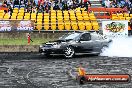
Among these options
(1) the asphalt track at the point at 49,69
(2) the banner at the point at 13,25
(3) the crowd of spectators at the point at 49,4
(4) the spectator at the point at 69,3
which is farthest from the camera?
(4) the spectator at the point at 69,3

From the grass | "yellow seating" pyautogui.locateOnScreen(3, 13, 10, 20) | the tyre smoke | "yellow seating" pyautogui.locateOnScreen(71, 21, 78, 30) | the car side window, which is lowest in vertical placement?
the tyre smoke

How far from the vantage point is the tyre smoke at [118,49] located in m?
25.8

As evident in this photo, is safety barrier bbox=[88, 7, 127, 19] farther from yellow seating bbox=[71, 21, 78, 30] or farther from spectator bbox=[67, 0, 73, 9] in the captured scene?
yellow seating bbox=[71, 21, 78, 30]

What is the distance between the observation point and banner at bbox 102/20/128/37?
99.0 feet

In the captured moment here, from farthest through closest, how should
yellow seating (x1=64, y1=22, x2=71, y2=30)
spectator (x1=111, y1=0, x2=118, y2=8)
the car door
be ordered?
1. spectator (x1=111, y1=0, x2=118, y2=8)
2. yellow seating (x1=64, y1=22, x2=71, y2=30)
3. the car door

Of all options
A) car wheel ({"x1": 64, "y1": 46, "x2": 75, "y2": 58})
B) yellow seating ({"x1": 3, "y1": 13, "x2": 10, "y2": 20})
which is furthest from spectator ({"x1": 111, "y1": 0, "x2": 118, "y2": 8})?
car wheel ({"x1": 64, "y1": 46, "x2": 75, "y2": 58})

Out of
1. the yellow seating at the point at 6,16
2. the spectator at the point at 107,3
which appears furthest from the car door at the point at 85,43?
the spectator at the point at 107,3

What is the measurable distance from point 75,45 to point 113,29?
673cm

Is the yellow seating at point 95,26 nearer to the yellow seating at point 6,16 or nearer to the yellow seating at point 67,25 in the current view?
the yellow seating at point 67,25

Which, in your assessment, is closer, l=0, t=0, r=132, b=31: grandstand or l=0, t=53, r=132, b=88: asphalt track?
l=0, t=53, r=132, b=88: asphalt track

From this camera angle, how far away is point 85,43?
24.6 m

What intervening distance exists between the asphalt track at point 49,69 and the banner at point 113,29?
5.23 m

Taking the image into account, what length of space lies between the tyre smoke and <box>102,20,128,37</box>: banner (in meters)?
2.05

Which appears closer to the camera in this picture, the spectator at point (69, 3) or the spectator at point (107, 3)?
the spectator at point (69, 3)
